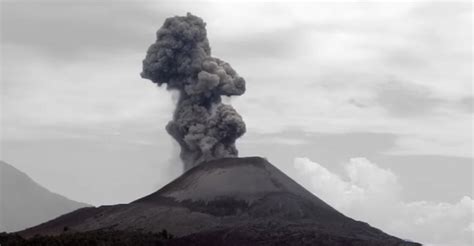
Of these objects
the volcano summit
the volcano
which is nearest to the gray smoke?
the volcano summit

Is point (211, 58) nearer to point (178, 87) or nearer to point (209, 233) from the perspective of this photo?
point (178, 87)

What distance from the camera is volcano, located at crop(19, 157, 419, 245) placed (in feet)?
309

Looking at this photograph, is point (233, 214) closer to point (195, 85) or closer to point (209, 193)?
point (209, 193)

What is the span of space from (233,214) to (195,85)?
41739 mm

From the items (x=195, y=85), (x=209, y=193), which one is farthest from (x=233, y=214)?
(x=195, y=85)

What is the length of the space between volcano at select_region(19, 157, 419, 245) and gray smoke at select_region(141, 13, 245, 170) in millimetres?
8184

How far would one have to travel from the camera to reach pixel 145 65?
145 meters

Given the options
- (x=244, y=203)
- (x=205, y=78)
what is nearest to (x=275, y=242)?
(x=244, y=203)

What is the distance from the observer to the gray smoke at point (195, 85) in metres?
136

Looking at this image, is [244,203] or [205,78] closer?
[244,203]

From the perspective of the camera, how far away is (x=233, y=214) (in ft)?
354

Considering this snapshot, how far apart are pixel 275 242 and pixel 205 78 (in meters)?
54.9

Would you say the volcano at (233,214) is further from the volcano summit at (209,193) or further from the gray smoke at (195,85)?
the gray smoke at (195,85)

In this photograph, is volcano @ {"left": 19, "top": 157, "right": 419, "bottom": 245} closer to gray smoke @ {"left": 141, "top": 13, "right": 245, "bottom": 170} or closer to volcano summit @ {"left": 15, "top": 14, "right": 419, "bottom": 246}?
volcano summit @ {"left": 15, "top": 14, "right": 419, "bottom": 246}
